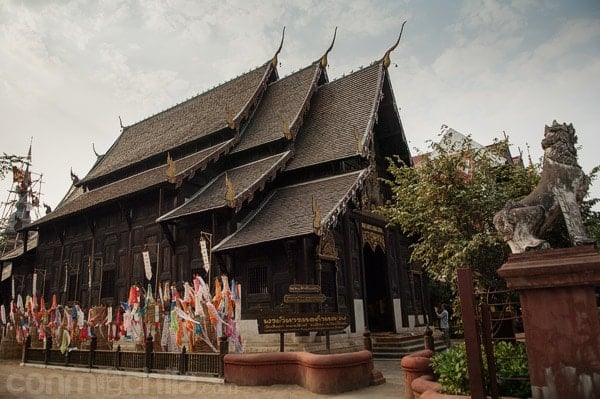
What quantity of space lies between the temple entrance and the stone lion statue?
11.5 m

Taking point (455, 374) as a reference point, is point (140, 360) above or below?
below

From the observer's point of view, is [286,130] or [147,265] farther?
[286,130]

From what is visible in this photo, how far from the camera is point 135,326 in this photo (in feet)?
43.3

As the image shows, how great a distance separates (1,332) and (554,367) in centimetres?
2230

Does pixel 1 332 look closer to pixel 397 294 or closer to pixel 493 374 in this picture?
pixel 397 294

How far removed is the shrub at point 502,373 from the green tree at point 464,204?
3.44m

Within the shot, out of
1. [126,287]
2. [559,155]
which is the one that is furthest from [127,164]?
[559,155]

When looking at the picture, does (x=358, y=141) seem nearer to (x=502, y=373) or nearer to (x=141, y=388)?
(x=141, y=388)

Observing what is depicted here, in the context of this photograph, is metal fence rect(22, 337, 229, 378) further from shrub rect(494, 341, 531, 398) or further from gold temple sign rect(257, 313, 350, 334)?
shrub rect(494, 341, 531, 398)

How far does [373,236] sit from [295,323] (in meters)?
7.75

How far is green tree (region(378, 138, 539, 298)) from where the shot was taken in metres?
8.79

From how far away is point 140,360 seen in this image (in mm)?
11047

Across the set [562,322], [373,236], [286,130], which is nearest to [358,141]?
[286,130]

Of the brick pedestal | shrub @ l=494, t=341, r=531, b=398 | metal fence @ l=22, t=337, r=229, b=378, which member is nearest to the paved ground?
metal fence @ l=22, t=337, r=229, b=378
